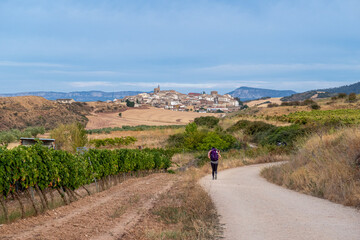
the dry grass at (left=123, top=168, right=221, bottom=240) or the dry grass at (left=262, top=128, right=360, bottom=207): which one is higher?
the dry grass at (left=262, top=128, right=360, bottom=207)

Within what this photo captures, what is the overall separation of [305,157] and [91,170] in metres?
9.92

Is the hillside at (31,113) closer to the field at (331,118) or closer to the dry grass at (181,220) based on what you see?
the field at (331,118)

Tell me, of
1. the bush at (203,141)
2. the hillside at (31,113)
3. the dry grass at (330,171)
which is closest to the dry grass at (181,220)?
the dry grass at (330,171)

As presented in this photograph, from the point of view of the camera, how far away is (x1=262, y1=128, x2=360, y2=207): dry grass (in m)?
11.4

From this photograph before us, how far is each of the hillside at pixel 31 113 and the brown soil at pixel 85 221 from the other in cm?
7642

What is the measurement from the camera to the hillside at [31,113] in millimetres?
93312

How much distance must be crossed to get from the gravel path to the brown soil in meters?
2.60

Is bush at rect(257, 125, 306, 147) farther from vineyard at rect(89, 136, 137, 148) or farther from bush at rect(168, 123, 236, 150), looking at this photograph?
vineyard at rect(89, 136, 137, 148)

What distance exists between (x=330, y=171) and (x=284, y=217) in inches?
176

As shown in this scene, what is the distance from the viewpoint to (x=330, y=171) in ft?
42.8

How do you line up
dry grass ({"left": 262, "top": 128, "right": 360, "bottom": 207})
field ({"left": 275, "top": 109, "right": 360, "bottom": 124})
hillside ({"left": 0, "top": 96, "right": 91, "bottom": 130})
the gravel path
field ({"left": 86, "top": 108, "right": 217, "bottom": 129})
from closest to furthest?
the gravel path
dry grass ({"left": 262, "top": 128, "right": 360, "bottom": 207})
field ({"left": 275, "top": 109, "right": 360, "bottom": 124})
hillside ({"left": 0, "top": 96, "right": 91, "bottom": 130})
field ({"left": 86, "top": 108, "right": 217, "bottom": 129})

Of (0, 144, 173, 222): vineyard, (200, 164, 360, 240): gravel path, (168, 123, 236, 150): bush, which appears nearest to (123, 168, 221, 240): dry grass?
(200, 164, 360, 240): gravel path

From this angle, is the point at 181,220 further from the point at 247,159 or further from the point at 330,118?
the point at 330,118

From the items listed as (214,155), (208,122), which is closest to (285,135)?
(214,155)
